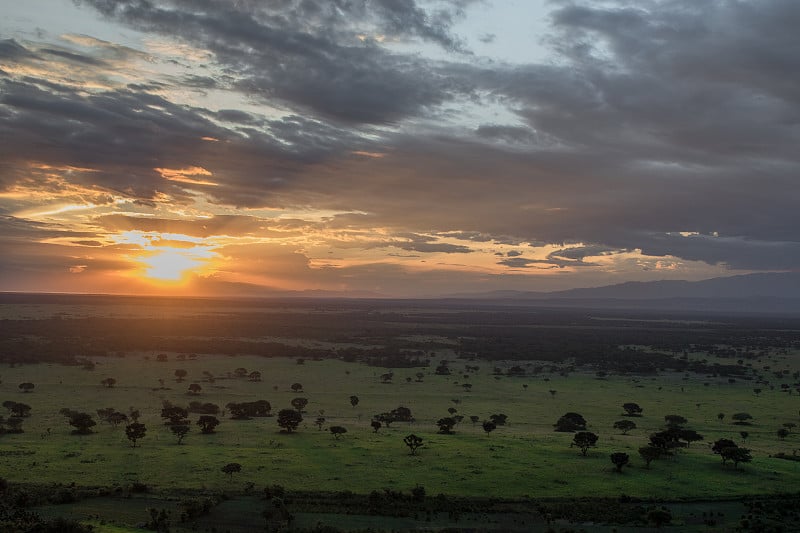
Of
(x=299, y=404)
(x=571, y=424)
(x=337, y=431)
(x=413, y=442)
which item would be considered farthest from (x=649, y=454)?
(x=299, y=404)

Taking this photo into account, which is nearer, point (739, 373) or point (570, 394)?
point (570, 394)

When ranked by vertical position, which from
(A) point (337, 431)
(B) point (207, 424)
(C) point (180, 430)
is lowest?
(A) point (337, 431)

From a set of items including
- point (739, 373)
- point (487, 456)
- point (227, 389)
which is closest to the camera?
point (487, 456)

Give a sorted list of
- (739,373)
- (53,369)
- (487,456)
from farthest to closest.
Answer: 1. (739,373)
2. (53,369)
3. (487,456)

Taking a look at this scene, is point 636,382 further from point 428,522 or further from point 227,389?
point 428,522

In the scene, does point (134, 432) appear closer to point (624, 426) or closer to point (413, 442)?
point (413, 442)

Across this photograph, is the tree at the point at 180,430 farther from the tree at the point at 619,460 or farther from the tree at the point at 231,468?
the tree at the point at 619,460

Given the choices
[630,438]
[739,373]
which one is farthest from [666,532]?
[739,373]
